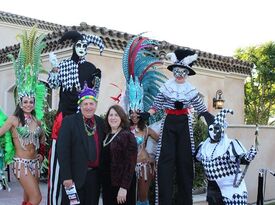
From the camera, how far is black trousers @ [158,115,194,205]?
4.77 meters

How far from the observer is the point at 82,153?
371cm

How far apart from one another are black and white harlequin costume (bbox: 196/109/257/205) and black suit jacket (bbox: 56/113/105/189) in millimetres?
1272

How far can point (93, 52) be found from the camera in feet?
31.1

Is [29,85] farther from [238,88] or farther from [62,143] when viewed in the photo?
[238,88]

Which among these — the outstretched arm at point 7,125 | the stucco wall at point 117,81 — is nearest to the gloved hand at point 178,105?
the outstretched arm at point 7,125

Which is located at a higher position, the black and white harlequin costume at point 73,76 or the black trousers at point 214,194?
the black and white harlequin costume at point 73,76

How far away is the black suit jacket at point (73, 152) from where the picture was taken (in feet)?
12.0

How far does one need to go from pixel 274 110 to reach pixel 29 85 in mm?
19823

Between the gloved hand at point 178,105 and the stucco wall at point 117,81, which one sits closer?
the gloved hand at point 178,105

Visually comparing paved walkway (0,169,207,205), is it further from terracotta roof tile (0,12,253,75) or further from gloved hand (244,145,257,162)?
terracotta roof tile (0,12,253,75)

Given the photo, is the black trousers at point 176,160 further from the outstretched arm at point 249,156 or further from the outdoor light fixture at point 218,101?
the outdoor light fixture at point 218,101

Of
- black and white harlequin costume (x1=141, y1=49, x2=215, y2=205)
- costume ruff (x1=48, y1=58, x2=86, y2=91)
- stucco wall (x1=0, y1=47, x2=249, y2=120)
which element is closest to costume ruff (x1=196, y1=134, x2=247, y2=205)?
black and white harlequin costume (x1=141, y1=49, x2=215, y2=205)

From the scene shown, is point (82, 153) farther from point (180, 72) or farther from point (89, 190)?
point (180, 72)

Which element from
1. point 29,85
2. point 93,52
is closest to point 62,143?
point 29,85
